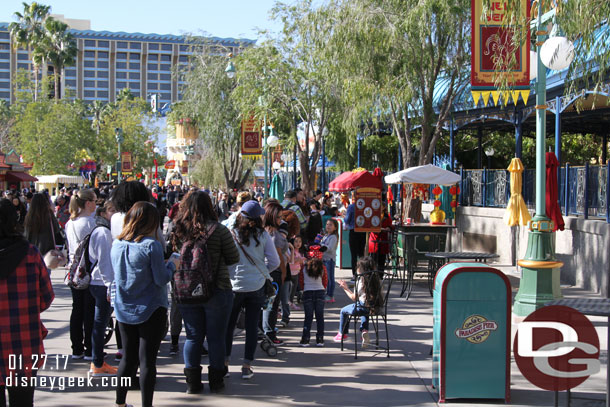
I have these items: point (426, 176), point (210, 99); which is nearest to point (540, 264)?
point (426, 176)

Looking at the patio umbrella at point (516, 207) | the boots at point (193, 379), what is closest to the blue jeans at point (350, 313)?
the boots at point (193, 379)

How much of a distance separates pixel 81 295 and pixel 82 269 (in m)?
0.55

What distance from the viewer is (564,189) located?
15.0 metres

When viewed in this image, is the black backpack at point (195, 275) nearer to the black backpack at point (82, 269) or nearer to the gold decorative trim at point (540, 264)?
the black backpack at point (82, 269)

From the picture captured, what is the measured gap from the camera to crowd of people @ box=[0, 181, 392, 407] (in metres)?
4.56

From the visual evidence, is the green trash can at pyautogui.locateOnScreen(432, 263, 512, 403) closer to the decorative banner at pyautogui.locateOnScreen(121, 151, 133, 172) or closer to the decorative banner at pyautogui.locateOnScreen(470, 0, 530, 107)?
the decorative banner at pyautogui.locateOnScreen(470, 0, 530, 107)

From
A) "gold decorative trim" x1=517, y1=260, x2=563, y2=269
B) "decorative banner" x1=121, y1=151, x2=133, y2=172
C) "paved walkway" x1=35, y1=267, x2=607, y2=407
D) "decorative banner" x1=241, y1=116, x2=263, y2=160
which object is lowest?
"paved walkway" x1=35, y1=267, x2=607, y2=407

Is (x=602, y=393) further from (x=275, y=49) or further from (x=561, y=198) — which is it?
(x=275, y=49)

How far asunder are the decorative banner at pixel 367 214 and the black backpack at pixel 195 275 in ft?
23.4

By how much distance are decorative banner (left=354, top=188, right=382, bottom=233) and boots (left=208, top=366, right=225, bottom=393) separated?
6.92 meters

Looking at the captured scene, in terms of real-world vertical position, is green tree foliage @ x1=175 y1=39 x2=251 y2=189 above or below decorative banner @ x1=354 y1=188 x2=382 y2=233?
above

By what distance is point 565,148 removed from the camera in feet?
103

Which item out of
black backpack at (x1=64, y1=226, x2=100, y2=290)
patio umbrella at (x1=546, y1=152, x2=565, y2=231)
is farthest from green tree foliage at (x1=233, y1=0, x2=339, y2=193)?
black backpack at (x1=64, y1=226, x2=100, y2=290)

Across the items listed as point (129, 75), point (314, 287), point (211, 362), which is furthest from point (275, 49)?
point (129, 75)
